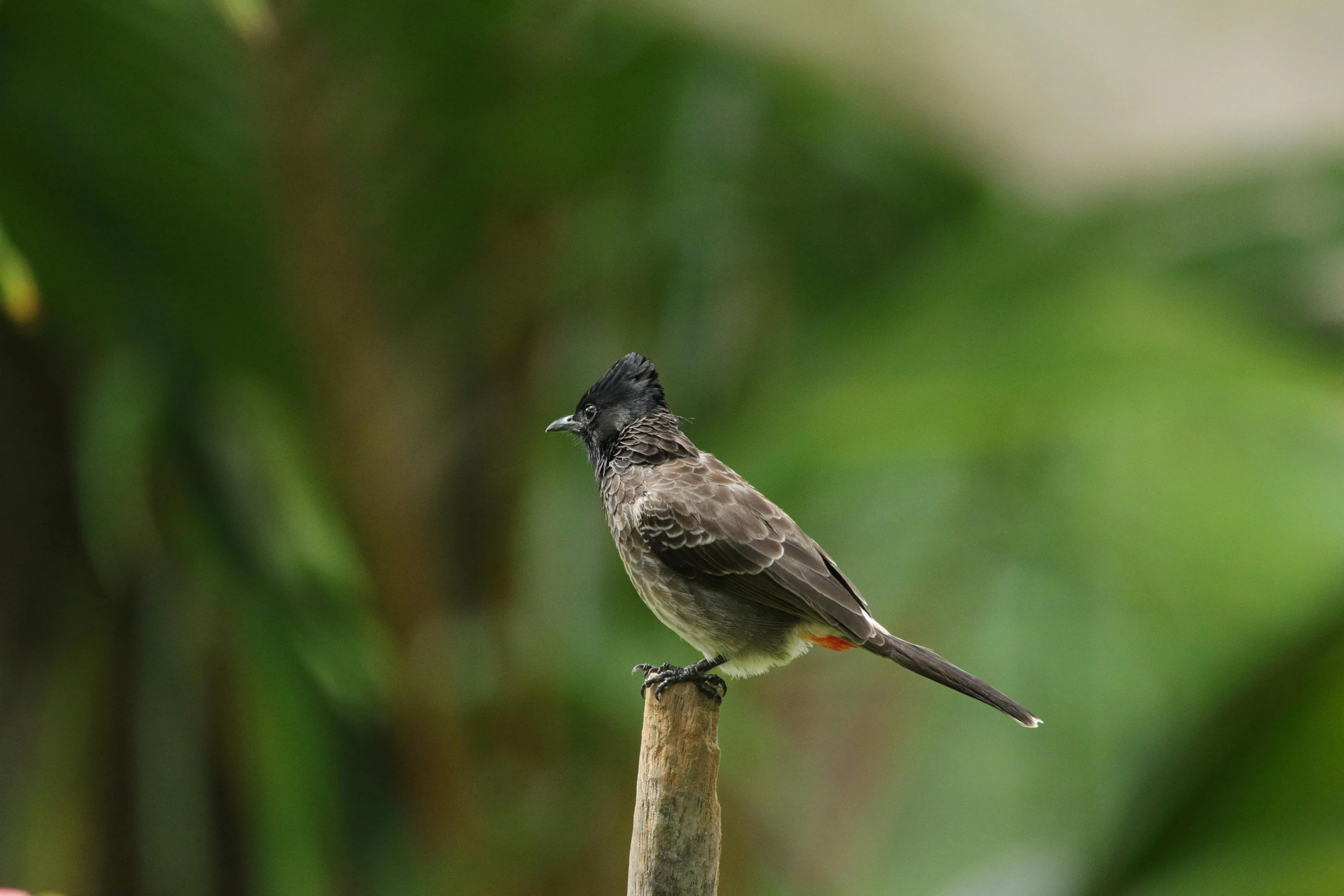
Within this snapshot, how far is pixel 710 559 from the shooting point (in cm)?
153

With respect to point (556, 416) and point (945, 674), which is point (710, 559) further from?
point (556, 416)

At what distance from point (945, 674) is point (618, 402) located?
0.61 m

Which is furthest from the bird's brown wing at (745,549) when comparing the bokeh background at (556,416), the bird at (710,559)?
the bokeh background at (556,416)

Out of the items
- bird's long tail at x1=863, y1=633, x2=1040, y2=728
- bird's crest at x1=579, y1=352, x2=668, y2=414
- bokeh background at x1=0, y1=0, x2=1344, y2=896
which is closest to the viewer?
bird's long tail at x1=863, y1=633, x2=1040, y2=728

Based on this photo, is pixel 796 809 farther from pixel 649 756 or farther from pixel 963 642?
pixel 649 756

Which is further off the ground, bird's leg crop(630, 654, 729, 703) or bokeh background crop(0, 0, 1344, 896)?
bokeh background crop(0, 0, 1344, 896)

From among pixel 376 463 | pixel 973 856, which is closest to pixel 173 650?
pixel 376 463

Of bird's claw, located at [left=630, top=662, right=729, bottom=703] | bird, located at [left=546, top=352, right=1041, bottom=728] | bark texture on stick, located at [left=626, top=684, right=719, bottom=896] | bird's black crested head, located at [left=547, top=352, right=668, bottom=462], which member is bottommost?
bark texture on stick, located at [left=626, top=684, right=719, bottom=896]

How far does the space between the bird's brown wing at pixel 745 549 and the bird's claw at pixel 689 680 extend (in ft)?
0.43

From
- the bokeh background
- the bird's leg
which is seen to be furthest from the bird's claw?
the bokeh background

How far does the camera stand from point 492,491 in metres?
3.21

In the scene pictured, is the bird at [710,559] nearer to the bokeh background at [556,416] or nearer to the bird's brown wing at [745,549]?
the bird's brown wing at [745,549]

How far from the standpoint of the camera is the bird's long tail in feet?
4.50

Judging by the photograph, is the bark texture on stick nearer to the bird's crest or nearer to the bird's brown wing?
the bird's brown wing
